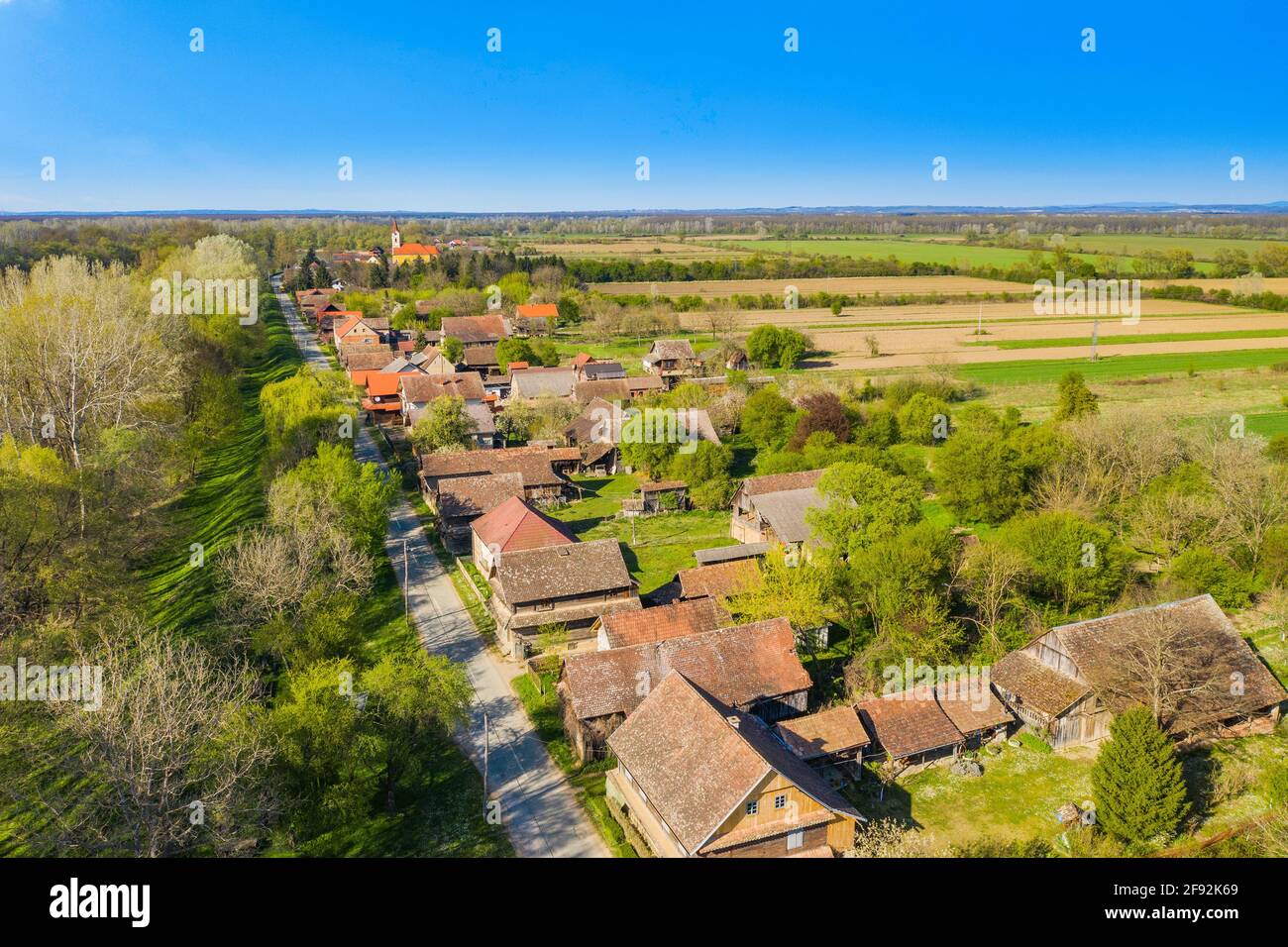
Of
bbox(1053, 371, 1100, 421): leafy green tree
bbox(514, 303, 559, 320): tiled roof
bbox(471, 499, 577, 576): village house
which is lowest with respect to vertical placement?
bbox(471, 499, 577, 576): village house

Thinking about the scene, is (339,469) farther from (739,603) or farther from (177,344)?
(177,344)

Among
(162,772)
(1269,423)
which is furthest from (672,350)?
(162,772)

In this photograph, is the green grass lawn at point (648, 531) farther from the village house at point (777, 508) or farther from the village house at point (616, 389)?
the village house at point (616, 389)

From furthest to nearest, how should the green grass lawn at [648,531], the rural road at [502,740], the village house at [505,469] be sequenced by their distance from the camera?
the village house at [505,469] → the green grass lawn at [648,531] → the rural road at [502,740]

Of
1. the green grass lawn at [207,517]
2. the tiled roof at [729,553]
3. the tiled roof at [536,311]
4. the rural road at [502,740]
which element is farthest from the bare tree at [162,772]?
the tiled roof at [536,311]

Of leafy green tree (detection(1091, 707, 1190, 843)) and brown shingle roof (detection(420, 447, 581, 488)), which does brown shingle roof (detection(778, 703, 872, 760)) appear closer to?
leafy green tree (detection(1091, 707, 1190, 843))

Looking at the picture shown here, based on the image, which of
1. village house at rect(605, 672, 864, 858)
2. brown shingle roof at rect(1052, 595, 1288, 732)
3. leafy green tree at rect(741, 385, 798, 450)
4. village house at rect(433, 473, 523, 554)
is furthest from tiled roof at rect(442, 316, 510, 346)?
brown shingle roof at rect(1052, 595, 1288, 732)

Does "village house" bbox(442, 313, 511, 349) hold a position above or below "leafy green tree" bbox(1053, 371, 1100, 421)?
above

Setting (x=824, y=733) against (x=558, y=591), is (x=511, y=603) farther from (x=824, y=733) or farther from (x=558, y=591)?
(x=824, y=733)
